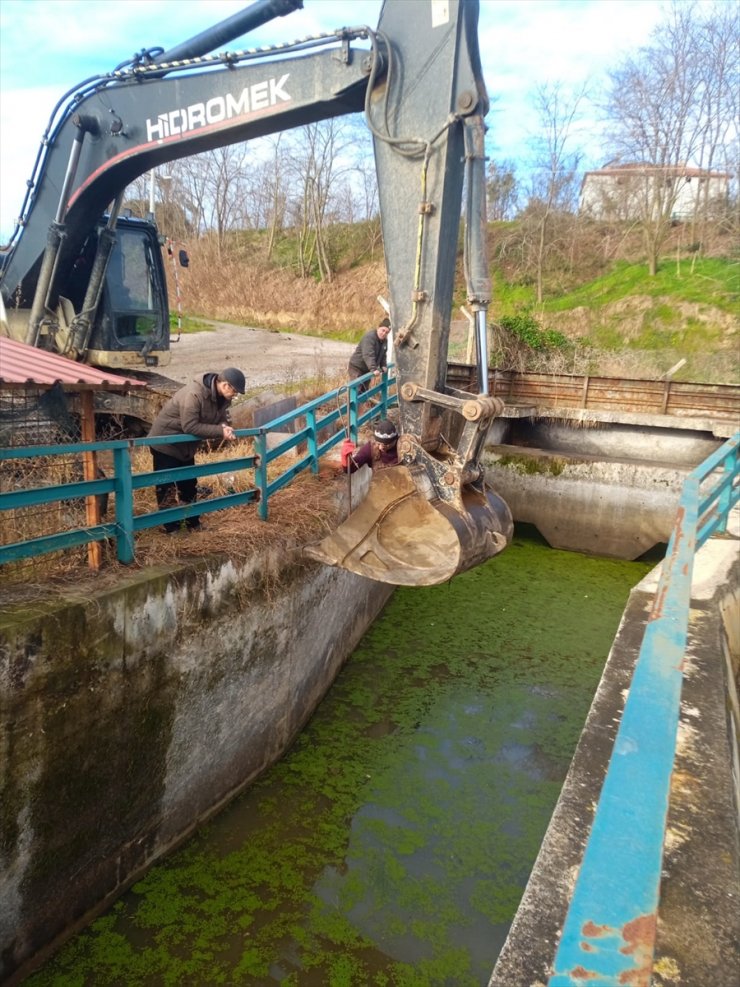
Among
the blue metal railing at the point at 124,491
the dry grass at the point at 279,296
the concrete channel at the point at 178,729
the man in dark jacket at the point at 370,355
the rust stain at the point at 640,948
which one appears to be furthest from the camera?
the dry grass at the point at 279,296

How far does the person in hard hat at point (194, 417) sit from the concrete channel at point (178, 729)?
2.88 feet

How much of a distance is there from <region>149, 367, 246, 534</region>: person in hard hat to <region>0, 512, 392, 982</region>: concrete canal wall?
839 millimetres

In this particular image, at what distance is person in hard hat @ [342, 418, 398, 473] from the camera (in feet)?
17.2

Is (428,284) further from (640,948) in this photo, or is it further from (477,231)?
(640,948)

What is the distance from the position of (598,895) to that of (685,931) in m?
1.24

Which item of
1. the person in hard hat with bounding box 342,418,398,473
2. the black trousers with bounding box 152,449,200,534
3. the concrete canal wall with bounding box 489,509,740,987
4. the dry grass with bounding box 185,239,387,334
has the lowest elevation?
the concrete canal wall with bounding box 489,509,740,987

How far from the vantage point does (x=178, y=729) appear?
4.09 meters

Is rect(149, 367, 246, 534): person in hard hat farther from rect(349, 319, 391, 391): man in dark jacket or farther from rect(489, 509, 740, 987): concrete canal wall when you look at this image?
rect(349, 319, 391, 391): man in dark jacket

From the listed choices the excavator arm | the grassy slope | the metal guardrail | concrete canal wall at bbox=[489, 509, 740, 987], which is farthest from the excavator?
the grassy slope

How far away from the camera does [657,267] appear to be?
2262cm

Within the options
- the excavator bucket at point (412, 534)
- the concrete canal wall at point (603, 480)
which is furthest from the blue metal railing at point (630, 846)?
the concrete canal wall at point (603, 480)

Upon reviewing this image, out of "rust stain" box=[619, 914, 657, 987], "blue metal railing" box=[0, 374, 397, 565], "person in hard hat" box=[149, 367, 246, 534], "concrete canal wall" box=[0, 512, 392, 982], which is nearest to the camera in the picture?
"rust stain" box=[619, 914, 657, 987]

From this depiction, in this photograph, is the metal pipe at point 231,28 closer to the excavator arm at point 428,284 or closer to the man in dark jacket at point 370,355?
the excavator arm at point 428,284

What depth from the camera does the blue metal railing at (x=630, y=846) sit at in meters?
0.93
